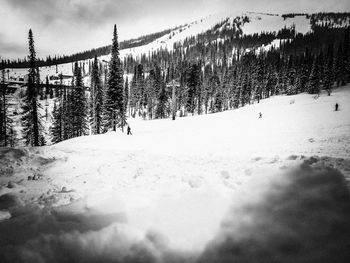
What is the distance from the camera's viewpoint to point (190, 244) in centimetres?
396

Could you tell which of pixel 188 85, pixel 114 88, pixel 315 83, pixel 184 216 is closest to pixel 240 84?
pixel 315 83

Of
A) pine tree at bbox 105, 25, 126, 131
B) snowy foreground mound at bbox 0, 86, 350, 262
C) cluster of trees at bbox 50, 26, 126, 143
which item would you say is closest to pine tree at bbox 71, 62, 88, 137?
cluster of trees at bbox 50, 26, 126, 143

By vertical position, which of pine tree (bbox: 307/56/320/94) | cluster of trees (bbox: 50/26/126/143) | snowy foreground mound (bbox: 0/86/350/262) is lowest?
snowy foreground mound (bbox: 0/86/350/262)

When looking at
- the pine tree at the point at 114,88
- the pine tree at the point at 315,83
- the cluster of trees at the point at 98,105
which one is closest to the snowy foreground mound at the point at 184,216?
the pine tree at the point at 114,88

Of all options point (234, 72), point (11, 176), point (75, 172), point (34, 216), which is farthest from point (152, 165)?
point (234, 72)

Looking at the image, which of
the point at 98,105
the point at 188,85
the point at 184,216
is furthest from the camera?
the point at 188,85

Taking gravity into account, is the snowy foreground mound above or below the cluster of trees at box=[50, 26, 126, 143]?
below

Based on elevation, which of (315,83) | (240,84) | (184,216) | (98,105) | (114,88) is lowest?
(184,216)

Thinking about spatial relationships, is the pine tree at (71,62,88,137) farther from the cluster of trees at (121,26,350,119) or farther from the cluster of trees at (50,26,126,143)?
the cluster of trees at (121,26,350,119)

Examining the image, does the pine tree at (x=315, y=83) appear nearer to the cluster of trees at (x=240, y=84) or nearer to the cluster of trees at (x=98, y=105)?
the cluster of trees at (x=240, y=84)

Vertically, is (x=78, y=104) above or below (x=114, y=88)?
below

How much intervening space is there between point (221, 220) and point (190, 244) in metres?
1.00

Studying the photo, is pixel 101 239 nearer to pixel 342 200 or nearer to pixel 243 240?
pixel 243 240

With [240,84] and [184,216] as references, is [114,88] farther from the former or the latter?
[240,84]
